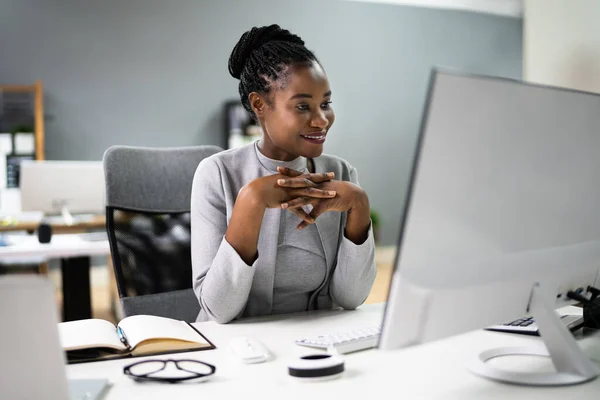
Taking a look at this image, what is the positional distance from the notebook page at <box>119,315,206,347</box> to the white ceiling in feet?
20.7

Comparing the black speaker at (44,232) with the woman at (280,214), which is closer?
the woman at (280,214)

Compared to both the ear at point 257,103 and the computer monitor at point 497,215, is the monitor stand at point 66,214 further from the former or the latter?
the computer monitor at point 497,215

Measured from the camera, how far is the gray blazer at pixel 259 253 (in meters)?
1.36

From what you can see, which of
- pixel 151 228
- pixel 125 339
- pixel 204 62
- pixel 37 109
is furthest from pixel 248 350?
pixel 204 62

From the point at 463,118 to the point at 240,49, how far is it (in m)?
0.93

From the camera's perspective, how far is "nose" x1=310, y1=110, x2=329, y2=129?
4.59 feet

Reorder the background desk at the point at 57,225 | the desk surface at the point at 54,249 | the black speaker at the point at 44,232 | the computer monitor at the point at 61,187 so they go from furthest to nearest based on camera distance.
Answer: the background desk at the point at 57,225, the computer monitor at the point at 61,187, the black speaker at the point at 44,232, the desk surface at the point at 54,249

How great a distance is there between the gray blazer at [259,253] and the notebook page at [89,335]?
230 mm

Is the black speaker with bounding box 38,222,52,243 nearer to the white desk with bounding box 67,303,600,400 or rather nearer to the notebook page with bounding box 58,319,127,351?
the notebook page with bounding box 58,319,127,351

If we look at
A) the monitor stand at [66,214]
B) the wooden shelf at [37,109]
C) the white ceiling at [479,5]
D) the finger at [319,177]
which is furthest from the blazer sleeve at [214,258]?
the white ceiling at [479,5]

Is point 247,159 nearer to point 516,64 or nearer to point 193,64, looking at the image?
point 193,64

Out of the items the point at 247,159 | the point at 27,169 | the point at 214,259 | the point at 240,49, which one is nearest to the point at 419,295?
the point at 214,259

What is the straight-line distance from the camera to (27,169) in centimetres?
336

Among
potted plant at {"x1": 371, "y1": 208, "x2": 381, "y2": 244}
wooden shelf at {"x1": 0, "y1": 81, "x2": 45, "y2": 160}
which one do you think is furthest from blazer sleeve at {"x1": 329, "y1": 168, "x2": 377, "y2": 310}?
potted plant at {"x1": 371, "y1": 208, "x2": 381, "y2": 244}
